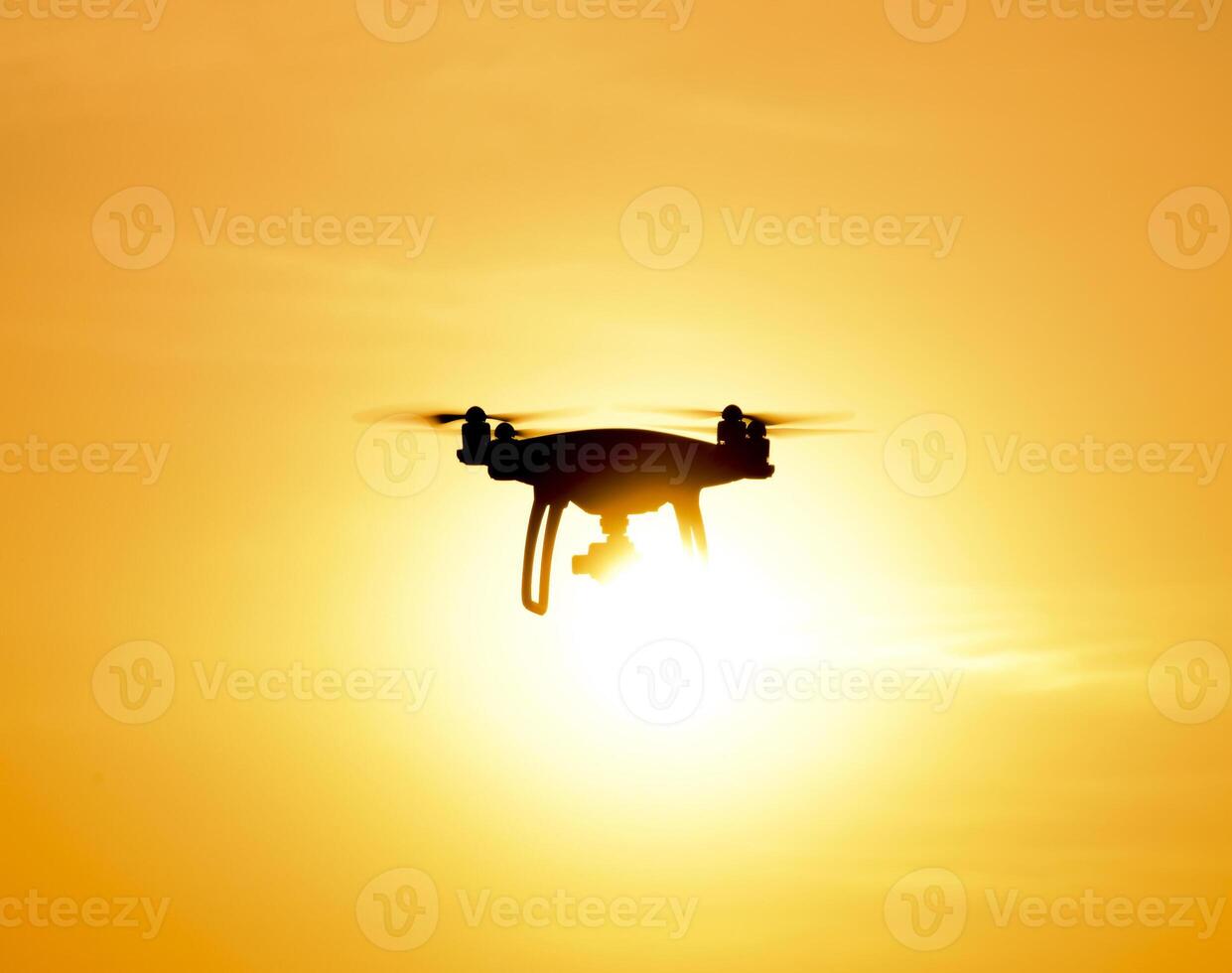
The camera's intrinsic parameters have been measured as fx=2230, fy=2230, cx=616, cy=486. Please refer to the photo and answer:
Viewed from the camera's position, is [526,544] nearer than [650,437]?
No

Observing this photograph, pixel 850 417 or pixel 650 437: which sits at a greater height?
pixel 850 417

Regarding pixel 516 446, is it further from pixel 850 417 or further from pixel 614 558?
pixel 850 417

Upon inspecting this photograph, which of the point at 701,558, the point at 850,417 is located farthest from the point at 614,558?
the point at 850,417
